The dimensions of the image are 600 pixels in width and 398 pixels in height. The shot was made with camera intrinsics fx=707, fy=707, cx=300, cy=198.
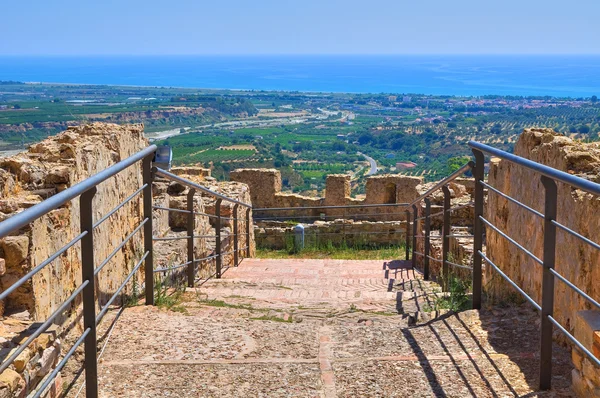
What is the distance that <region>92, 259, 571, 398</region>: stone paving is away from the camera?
359 centimetres

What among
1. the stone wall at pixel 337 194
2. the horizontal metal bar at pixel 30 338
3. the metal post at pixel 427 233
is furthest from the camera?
the stone wall at pixel 337 194

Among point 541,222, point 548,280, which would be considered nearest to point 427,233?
point 541,222

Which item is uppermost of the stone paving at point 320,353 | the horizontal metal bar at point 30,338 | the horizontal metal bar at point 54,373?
the horizontal metal bar at point 30,338

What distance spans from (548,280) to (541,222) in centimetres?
132

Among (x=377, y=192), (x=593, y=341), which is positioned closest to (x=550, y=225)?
(x=593, y=341)

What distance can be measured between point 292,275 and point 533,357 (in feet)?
17.5

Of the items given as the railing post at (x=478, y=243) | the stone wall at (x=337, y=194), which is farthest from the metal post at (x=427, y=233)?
the stone wall at (x=337, y=194)

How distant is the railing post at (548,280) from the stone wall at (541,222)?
27 centimetres

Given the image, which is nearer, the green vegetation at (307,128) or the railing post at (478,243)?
the railing post at (478,243)

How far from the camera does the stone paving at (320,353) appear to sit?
3.59 m

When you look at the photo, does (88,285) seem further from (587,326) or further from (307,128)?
(307,128)

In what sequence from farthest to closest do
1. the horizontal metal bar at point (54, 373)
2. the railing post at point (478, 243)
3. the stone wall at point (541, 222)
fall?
1. the railing post at point (478, 243)
2. the stone wall at point (541, 222)
3. the horizontal metal bar at point (54, 373)

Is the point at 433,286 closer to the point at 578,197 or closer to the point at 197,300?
the point at 197,300

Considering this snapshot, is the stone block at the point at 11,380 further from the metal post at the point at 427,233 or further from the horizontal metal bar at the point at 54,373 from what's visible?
the metal post at the point at 427,233
